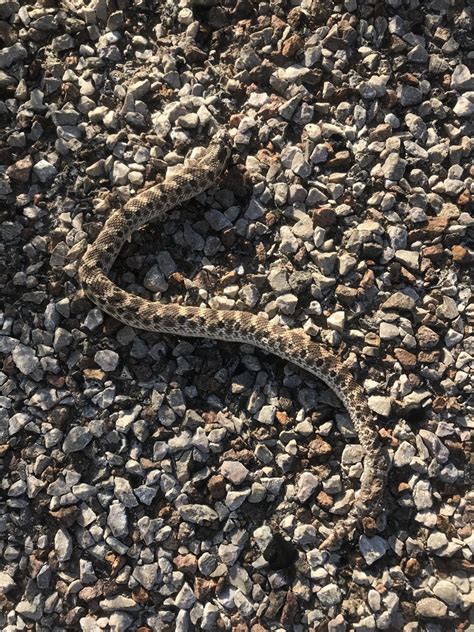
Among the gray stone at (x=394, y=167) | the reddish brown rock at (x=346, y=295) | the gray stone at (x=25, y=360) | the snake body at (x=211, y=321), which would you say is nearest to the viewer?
the snake body at (x=211, y=321)

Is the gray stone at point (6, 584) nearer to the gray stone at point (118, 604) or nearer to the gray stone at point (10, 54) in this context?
the gray stone at point (118, 604)

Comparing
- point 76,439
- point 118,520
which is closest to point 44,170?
point 76,439

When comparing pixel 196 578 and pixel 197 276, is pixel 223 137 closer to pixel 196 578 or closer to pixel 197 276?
pixel 197 276

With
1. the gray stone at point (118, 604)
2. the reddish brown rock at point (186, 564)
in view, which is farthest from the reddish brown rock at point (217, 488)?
the gray stone at point (118, 604)

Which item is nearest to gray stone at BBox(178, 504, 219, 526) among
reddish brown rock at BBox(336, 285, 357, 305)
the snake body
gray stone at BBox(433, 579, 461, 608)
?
the snake body

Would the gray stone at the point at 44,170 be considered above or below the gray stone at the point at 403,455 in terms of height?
above

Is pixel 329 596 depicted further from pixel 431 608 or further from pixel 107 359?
pixel 107 359

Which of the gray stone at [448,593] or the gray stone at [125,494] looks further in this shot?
the gray stone at [125,494]

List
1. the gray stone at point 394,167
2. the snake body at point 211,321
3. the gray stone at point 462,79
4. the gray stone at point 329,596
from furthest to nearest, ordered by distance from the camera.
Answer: the gray stone at point 462,79 → the gray stone at point 394,167 → the snake body at point 211,321 → the gray stone at point 329,596
